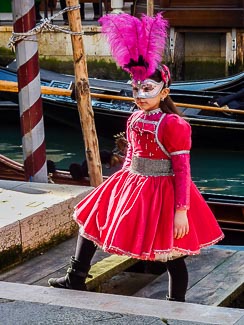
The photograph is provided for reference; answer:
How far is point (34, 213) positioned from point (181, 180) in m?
1.02

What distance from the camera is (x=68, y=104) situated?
12.1m

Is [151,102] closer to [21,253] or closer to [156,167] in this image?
[156,167]

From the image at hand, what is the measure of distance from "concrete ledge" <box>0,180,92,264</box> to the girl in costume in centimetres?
53

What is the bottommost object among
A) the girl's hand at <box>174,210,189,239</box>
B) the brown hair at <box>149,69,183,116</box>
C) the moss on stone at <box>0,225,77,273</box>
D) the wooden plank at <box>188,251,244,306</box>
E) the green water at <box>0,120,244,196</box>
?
the green water at <box>0,120,244,196</box>

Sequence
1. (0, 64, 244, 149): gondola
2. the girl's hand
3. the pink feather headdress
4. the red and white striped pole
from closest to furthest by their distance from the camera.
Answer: the girl's hand → the pink feather headdress → the red and white striped pole → (0, 64, 244, 149): gondola

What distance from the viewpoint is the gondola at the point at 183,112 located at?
11109 millimetres

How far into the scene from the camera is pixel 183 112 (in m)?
A: 10.8

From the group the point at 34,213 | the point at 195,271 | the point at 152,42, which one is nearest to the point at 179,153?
the point at 152,42

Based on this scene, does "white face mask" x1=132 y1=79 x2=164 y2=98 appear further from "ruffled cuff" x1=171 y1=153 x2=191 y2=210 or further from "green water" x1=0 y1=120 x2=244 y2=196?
"green water" x1=0 y1=120 x2=244 y2=196

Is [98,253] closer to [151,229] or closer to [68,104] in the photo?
[151,229]

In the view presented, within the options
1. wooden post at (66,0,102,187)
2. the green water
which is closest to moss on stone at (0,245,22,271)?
wooden post at (66,0,102,187)

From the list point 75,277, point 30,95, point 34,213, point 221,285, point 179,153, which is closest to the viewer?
point 179,153

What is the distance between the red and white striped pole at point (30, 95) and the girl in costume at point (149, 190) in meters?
1.65

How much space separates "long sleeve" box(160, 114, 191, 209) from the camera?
11.6 feet
